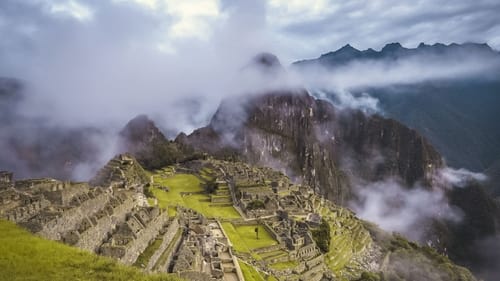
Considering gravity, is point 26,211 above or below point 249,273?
above

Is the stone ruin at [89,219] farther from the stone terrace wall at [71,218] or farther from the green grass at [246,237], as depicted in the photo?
the green grass at [246,237]

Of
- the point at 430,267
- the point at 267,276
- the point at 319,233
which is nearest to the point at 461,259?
the point at 430,267

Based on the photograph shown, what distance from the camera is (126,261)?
21.6m

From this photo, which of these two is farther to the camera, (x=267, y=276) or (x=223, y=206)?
(x=223, y=206)

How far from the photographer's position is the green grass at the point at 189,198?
161 feet

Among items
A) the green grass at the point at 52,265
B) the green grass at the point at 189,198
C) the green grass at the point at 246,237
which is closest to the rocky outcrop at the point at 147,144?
the green grass at the point at 189,198

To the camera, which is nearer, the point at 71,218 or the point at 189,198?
the point at 71,218

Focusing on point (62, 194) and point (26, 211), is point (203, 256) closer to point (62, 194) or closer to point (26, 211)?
point (62, 194)

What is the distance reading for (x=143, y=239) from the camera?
25.3 metres

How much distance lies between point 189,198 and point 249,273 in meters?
26.8

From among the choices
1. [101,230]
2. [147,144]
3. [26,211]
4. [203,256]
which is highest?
[147,144]

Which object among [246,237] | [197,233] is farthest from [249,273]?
[246,237]

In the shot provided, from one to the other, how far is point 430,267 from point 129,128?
78.0m

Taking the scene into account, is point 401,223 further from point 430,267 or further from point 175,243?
point 175,243
